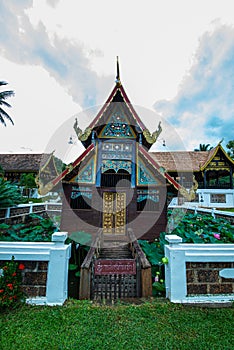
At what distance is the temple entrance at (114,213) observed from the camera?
308 inches

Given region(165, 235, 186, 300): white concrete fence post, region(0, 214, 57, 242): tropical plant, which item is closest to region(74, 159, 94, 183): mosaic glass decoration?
region(0, 214, 57, 242): tropical plant

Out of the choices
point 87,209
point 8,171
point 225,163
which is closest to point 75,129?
point 87,209

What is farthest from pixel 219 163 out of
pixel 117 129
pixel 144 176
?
pixel 117 129

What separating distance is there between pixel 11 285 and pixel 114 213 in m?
5.28

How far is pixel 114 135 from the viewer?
7.91 metres

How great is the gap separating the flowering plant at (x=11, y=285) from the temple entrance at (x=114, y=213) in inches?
191

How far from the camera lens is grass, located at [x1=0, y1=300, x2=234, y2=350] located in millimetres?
2283

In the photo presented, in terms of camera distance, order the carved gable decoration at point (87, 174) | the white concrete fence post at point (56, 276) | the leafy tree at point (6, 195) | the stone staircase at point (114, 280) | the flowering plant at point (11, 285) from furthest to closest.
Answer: the carved gable decoration at point (87, 174) → the leafy tree at point (6, 195) → the stone staircase at point (114, 280) → the white concrete fence post at point (56, 276) → the flowering plant at point (11, 285)

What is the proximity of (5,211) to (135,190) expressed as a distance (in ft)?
17.5

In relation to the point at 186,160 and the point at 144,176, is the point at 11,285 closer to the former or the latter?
the point at 144,176

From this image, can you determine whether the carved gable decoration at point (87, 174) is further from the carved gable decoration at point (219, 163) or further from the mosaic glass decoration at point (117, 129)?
the carved gable decoration at point (219, 163)

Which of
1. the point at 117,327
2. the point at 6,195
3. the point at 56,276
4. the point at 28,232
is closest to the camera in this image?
the point at 117,327

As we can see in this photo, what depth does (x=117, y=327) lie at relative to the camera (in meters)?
2.59

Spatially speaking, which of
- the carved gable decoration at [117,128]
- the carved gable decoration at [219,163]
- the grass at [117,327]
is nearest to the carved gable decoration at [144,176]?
the carved gable decoration at [117,128]
